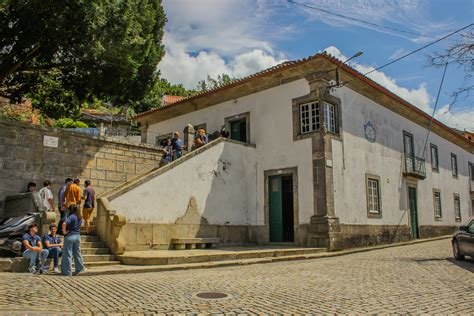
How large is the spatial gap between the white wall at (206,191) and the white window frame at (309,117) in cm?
230

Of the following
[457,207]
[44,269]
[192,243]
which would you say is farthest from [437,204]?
[44,269]

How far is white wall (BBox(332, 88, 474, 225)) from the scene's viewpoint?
49.7 feet

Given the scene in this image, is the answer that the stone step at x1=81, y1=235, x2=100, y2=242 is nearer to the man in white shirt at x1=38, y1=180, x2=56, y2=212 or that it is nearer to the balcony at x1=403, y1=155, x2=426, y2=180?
the man in white shirt at x1=38, y1=180, x2=56, y2=212

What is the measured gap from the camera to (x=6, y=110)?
2262 cm

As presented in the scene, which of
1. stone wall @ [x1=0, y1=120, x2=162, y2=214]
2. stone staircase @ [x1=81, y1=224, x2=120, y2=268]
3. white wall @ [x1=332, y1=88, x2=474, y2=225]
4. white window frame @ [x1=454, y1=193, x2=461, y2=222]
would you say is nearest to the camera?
stone staircase @ [x1=81, y1=224, x2=120, y2=268]

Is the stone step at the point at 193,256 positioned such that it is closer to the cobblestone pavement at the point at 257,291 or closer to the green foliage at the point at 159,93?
the cobblestone pavement at the point at 257,291

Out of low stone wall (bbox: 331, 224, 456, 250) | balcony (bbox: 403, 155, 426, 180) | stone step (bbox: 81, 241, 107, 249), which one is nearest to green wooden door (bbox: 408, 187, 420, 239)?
low stone wall (bbox: 331, 224, 456, 250)

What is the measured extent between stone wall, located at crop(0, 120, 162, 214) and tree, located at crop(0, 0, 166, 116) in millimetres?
1522

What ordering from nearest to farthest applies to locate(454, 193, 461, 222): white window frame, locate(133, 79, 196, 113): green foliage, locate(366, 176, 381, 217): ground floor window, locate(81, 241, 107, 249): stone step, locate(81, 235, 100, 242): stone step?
locate(81, 241, 107, 249): stone step, locate(81, 235, 100, 242): stone step, locate(366, 176, 381, 217): ground floor window, locate(454, 193, 461, 222): white window frame, locate(133, 79, 196, 113): green foliage

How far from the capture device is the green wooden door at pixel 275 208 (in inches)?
606

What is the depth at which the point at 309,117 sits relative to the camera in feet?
49.4

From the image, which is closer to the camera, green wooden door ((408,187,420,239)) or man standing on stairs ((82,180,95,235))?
man standing on stairs ((82,180,95,235))

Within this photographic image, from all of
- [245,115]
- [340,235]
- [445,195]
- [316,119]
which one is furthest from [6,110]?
[445,195]

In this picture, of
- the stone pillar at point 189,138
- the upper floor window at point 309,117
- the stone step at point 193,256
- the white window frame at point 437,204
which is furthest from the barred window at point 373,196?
the stone pillar at point 189,138
